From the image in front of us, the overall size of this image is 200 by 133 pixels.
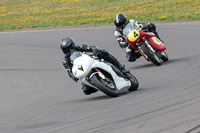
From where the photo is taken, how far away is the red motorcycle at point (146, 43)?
12805 mm

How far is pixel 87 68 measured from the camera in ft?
30.0

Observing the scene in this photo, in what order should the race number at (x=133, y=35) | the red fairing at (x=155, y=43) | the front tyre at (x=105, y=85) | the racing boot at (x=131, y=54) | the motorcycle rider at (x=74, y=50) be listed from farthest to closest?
the racing boot at (x=131, y=54), the red fairing at (x=155, y=43), the race number at (x=133, y=35), the motorcycle rider at (x=74, y=50), the front tyre at (x=105, y=85)

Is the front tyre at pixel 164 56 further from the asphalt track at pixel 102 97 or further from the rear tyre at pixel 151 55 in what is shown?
the rear tyre at pixel 151 55

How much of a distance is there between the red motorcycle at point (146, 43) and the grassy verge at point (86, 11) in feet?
35.9

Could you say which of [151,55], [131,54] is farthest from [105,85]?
[131,54]

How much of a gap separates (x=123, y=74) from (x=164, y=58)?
390cm

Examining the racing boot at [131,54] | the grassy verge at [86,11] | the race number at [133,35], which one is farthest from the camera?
the grassy verge at [86,11]

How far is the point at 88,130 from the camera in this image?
6.73 metres

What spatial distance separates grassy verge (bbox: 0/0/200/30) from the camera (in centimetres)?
2760

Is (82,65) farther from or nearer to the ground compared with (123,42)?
nearer to the ground

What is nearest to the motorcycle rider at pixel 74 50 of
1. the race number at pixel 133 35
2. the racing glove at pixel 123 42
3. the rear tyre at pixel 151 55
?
the rear tyre at pixel 151 55

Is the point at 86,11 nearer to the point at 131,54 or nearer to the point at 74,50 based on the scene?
the point at 131,54

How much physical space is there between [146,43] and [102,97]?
10.9 ft

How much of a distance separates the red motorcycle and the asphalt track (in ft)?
1.07
